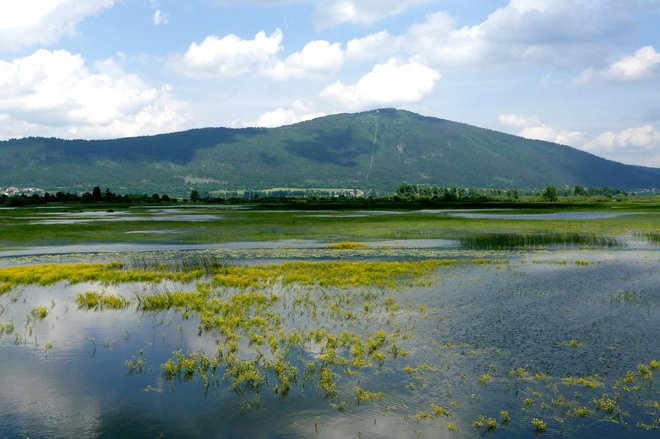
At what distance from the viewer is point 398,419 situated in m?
18.6

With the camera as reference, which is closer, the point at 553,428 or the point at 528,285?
the point at 553,428

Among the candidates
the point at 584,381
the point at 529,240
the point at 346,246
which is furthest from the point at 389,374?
the point at 529,240

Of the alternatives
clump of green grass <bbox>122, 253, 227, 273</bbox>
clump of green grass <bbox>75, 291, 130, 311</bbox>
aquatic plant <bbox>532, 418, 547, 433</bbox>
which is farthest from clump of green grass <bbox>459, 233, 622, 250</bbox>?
aquatic plant <bbox>532, 418, 547, 433</bbox>

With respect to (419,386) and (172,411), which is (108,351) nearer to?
(172,411)

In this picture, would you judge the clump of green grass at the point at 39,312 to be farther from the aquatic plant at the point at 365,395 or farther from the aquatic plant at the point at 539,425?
the aquatic plant at the point at 539,425

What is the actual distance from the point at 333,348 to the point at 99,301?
1938 centimetres

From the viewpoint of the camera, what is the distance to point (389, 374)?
22.8m

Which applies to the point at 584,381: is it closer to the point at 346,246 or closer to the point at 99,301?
the point at 99,301

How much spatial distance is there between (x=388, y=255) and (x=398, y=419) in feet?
143

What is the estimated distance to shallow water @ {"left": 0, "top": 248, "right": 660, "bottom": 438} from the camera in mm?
18375

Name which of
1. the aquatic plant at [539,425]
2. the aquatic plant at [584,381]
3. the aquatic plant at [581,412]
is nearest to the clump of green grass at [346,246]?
the aquatic plant at [584,381]

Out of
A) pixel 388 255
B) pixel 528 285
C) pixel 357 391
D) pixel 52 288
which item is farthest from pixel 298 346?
pixel 388 255

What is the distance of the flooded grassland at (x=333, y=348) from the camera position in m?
18.8

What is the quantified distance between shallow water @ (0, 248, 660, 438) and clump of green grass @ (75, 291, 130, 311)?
1.16 m
